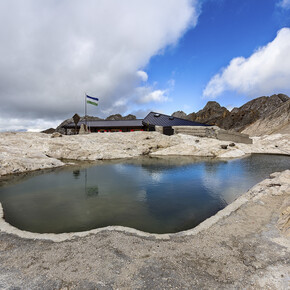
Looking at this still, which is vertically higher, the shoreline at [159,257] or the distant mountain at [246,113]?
the distant mountain at [246,113]

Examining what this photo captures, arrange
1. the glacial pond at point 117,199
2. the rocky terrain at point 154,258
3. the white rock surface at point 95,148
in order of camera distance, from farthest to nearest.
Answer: the white rock surface at point 95,148
the glacial pond at point 117,199
the rocky terrain at point 154,258

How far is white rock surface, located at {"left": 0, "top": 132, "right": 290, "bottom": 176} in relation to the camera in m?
24.7

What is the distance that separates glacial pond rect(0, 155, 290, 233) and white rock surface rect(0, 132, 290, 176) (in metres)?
4.61

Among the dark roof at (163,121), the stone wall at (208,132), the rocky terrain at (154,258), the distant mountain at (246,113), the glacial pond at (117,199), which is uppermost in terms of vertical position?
the distant mountain at (246,113)

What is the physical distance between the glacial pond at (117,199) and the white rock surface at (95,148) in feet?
15.1

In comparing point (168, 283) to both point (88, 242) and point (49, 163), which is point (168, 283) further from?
point (49, 163)

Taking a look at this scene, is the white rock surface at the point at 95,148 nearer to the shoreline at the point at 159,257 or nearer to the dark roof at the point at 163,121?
the dark roof at the point at 163,121

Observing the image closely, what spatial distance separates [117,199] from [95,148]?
78.0 ft

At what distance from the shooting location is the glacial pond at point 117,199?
9.67 m

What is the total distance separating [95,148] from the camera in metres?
35.4

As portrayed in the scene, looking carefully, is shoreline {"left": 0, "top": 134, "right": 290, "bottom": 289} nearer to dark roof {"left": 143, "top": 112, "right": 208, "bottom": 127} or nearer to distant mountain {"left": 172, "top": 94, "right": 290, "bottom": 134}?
dark roof {"left": 143, "top": 112, "right": 208, "bottom": 127}

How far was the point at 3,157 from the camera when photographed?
2266 cm

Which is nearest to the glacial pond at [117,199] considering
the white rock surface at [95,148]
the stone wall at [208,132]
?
the white rock surface at [95,148]

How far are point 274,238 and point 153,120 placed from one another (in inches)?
2213
